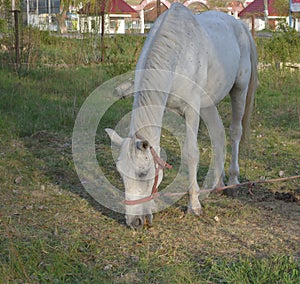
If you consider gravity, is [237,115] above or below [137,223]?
above

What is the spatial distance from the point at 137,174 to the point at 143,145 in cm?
23

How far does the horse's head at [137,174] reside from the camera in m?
3.91

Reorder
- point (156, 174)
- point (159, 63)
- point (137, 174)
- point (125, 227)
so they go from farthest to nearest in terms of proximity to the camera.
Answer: point (125, 227) → point (159, 63) → point (156, 174) → point (137, 174)

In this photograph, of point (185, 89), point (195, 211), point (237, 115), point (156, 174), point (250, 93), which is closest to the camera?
point (156, 174)

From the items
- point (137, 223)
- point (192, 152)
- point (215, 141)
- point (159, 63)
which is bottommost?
point (137, 223)

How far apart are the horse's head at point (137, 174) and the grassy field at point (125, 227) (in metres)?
0.18

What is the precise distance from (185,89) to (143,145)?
872 mm

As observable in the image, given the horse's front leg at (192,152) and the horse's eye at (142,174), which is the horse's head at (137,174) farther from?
the horse's front leg at (192,152)

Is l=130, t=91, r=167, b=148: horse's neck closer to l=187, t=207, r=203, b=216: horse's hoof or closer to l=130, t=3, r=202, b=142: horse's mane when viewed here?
l=130, t=3, r=202, b=142: horse's mane

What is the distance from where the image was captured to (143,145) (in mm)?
3857

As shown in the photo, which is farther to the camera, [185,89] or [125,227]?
[185,89]

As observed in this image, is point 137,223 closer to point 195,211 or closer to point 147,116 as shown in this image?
point 195,211

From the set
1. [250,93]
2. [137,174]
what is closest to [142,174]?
[137,174]

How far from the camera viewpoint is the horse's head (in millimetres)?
3908
